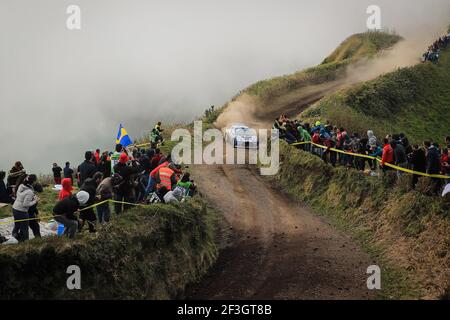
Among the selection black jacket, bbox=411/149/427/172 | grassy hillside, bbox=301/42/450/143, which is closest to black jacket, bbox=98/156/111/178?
black jacket, bbox=411/149/427/172

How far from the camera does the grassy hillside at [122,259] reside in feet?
37.7

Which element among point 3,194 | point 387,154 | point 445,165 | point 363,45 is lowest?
point 3,194

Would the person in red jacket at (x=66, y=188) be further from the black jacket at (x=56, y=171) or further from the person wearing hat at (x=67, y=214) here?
the black jacket at (x=56, y=171)

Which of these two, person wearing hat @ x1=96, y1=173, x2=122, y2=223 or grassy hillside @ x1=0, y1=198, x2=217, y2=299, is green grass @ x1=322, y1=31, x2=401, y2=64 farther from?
person wearing hat @ x1=96, y1=173, x2=122, y2=223

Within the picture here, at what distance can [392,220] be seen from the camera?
18.8m

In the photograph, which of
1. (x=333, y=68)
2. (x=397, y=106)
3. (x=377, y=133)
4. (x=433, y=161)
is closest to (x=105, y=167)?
(x=433, y=161)

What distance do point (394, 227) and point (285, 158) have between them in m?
10.7

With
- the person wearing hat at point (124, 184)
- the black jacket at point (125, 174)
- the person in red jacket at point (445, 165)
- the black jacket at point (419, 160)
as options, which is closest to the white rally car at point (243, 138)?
the person in red jacket at point (445, 165)

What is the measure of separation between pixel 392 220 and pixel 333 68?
132 feet

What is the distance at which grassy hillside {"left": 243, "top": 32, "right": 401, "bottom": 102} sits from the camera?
169 ft

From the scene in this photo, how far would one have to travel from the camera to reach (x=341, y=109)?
135 ft

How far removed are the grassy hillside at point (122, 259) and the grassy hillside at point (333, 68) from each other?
3504cm

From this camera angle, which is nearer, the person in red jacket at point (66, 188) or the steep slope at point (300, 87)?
the person in red jacket at point (66, 188)

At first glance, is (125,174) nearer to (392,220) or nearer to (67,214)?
(67,214)
